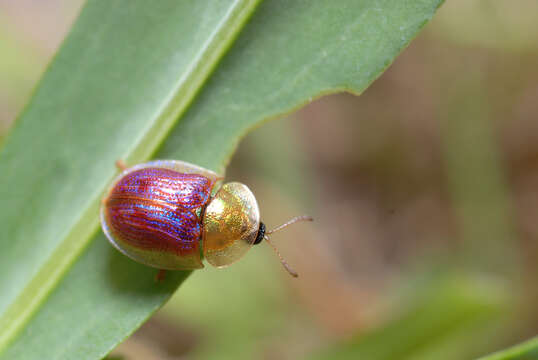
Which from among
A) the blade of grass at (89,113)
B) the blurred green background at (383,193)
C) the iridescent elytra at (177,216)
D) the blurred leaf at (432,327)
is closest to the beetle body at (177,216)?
the iridescent elytra at (177,216)

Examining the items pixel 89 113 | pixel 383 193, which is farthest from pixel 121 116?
pixel 383 193

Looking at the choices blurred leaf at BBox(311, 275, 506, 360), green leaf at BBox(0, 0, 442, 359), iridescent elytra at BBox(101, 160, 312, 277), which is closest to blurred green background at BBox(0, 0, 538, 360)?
blurred leaf at BBox(311, 275, 506, 360)

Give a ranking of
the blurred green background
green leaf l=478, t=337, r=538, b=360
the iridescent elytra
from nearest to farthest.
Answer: green leaf l=478, t=337, r=538, b=360, the iridescent elytra, the blurred green background

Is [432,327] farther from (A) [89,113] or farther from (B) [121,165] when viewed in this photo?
(A) [89,113]

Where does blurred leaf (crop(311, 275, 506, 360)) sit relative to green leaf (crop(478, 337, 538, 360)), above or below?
below

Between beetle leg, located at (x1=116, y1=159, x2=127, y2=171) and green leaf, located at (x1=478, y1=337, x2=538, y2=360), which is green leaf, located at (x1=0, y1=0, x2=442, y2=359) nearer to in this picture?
beetle leg, located at (x1=116, y1=159, x2=127, y2=171)

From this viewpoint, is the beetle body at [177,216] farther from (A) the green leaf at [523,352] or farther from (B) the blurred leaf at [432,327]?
(A) the green leaf at [523,352]

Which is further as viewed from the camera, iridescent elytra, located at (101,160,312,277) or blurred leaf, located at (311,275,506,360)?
blurred leaf, located at (311,275,506,360)

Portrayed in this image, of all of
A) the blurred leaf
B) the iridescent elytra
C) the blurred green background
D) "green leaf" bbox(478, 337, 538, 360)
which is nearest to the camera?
"green leaf" bbox(478, 337, 538, 360)
